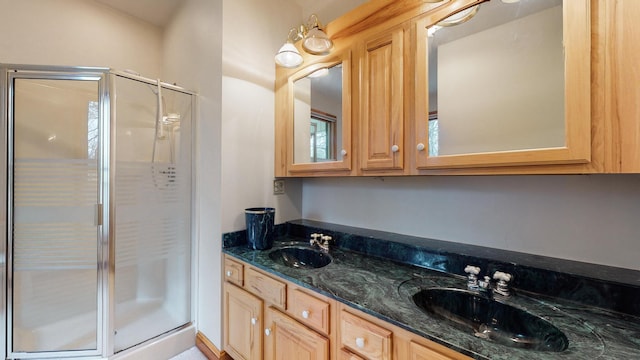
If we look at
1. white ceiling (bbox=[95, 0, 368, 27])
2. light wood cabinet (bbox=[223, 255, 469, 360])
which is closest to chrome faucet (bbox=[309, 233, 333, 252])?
light wood cabinet (bbox=[223, 255, 469, 360])

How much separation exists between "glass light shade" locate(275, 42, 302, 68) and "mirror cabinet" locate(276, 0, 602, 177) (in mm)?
141

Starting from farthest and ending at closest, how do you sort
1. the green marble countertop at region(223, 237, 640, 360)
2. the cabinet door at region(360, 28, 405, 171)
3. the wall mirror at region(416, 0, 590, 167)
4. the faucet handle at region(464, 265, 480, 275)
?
the cabinet door at region(360, 28, 405, 171) → the faucet handle at region(464, 265, 480, 275) → the wall mirror at region(416, 0, 590, 167) → the green marble countertop at region(223, 237, 640, 360)

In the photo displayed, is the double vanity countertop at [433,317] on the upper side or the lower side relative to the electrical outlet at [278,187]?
lower

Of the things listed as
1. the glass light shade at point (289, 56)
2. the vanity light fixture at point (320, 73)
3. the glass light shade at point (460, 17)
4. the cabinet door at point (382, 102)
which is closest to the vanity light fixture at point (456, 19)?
the glass light shade at point (460, 17)

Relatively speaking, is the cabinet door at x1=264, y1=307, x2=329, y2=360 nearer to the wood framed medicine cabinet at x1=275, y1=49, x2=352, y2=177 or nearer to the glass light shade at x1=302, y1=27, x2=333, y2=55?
the wood framed medicine cabinet at x1=275, y1=49, x2=352, y2=177

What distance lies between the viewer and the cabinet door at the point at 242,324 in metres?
1.39

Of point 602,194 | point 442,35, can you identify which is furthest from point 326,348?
point 442,35

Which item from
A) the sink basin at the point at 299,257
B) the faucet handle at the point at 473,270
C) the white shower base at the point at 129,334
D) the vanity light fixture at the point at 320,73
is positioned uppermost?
the vanity light fixture at the point at 320,73

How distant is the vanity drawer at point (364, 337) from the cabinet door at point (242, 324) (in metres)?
0.58

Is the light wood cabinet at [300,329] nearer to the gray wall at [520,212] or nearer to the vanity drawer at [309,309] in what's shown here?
the vanity drawer at [309,309]

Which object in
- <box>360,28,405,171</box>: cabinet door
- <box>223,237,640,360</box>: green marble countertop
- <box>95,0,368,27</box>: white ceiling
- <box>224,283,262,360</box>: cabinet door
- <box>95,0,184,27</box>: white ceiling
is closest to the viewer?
<box>223,237,640,360</box>: green marble countertop

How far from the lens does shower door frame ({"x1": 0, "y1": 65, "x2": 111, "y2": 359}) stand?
156 cm

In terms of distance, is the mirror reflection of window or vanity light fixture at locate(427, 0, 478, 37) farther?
the mirror reflection of window

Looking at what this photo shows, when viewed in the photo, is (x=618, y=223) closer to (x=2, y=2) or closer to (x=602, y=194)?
(x=602, y=194)
